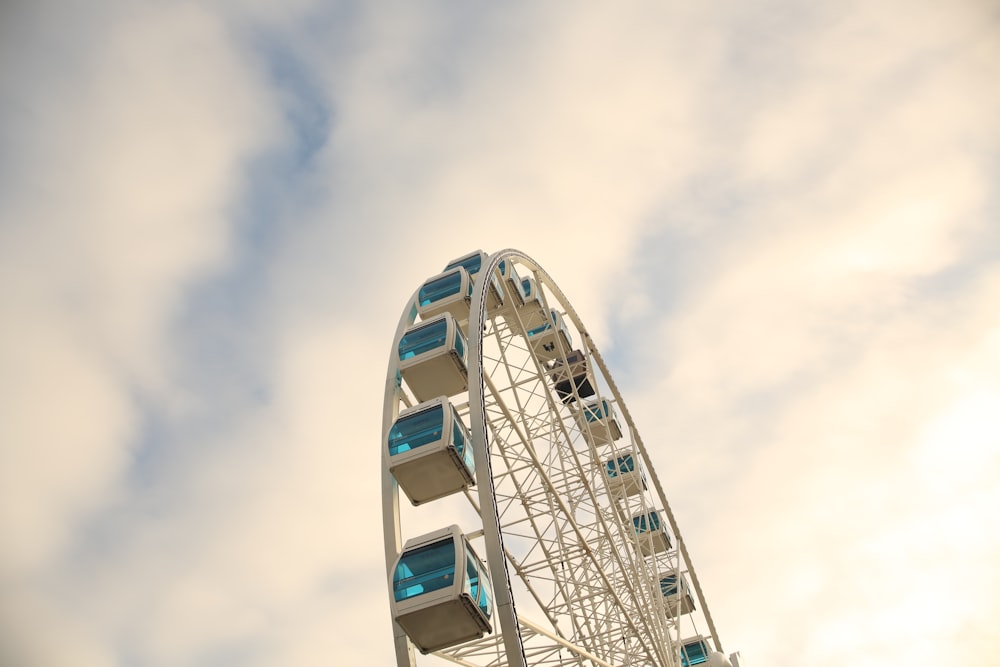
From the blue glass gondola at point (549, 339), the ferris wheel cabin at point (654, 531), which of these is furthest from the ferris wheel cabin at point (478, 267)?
the ferris wheel cabin at point (654, 531)

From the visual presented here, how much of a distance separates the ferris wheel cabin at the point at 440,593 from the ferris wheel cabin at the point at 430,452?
160 cm

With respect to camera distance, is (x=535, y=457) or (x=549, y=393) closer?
(x=535, y=457)

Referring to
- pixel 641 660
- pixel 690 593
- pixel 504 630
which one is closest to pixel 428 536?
pixel 504 630

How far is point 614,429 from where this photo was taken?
2700 centimetres

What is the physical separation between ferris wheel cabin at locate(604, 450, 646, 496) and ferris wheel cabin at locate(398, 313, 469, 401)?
35.1 feet

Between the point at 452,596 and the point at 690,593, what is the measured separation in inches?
761

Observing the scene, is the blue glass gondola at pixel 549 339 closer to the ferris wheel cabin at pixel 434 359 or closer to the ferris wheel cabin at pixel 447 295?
the ferris wheel cabin at pixel 447 295

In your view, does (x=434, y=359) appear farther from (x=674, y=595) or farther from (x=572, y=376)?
(x=674, y=595)

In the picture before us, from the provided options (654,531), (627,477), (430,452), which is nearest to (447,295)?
(430,452)

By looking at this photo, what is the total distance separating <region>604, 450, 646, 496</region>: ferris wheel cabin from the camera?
25688mm

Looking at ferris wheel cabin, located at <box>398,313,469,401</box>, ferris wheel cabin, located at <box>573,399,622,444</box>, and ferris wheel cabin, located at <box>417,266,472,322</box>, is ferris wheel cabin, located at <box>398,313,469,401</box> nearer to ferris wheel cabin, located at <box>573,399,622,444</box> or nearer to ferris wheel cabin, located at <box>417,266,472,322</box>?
ferris wheel cabin, located at <box>417,266,472,322</box>

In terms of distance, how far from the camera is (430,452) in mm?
12977

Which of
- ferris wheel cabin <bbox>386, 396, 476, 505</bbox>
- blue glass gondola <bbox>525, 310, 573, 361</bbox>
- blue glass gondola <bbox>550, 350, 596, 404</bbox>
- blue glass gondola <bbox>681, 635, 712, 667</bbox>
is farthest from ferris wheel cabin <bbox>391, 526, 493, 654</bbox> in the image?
blue glass gondola <bbox>681, 635, 712, 667</bbox>

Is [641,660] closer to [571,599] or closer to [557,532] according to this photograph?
[571,599]
